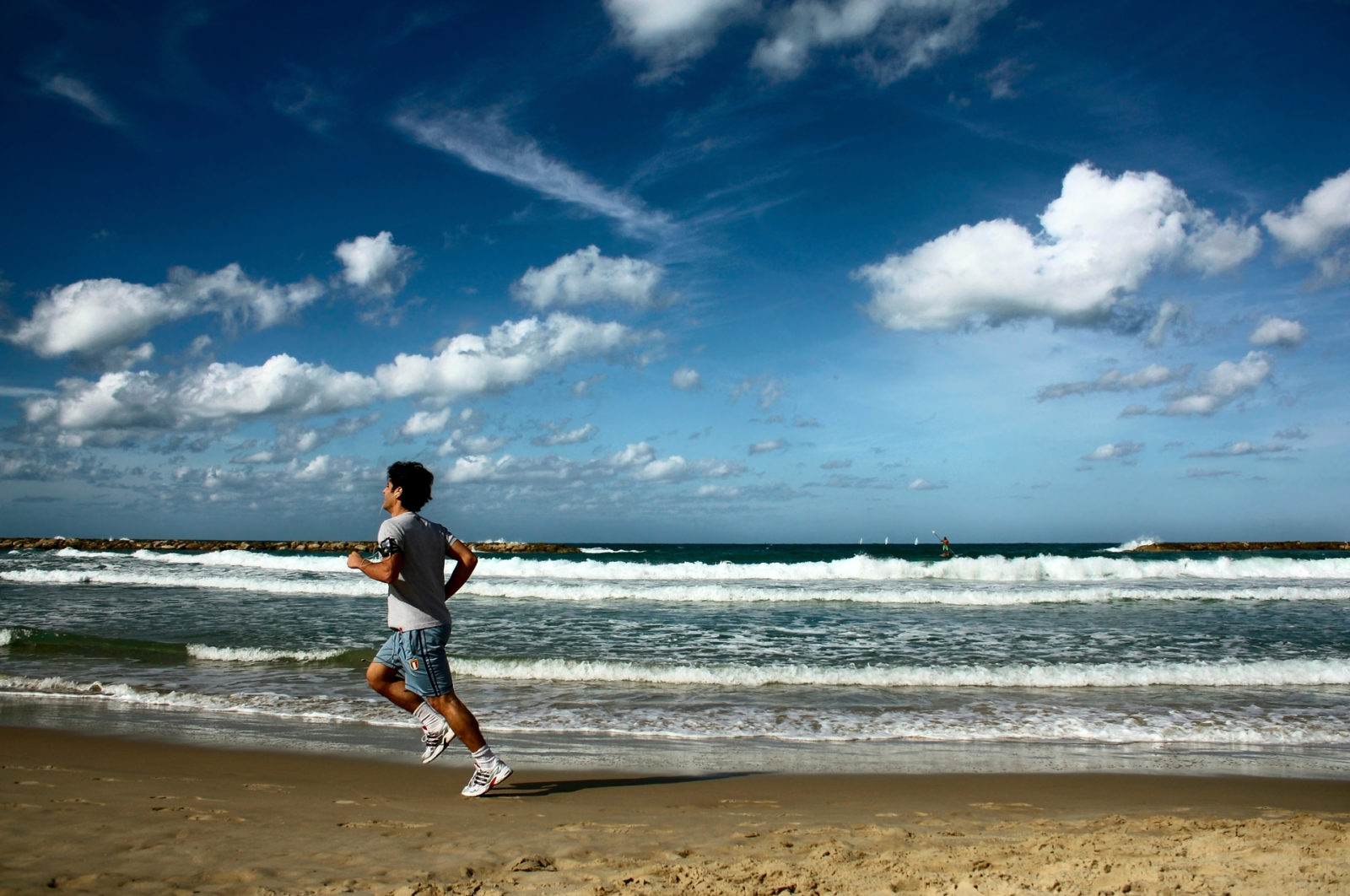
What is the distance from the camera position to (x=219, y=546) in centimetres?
8431

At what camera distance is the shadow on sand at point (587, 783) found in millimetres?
5516

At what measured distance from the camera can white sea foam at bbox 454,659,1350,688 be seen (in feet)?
34.3

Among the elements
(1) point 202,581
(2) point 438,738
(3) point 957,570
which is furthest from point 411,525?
(3) point 957,570

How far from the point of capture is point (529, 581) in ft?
89.9

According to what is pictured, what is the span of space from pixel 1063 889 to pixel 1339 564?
3954cm

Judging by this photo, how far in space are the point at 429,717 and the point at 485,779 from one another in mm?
600

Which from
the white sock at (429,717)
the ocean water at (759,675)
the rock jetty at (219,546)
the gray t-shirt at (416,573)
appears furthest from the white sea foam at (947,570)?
the rock jetty at (219,546)

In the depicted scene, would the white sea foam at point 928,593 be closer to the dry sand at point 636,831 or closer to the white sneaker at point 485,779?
the dry sand at point 636,831

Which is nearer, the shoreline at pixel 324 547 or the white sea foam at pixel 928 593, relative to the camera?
the white sea foam at pixel 928 593

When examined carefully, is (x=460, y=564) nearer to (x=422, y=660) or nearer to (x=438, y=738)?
(x=422, y=660)

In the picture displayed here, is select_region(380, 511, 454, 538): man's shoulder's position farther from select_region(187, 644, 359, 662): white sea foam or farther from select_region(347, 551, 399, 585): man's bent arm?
select_region(187, 644, 359, 662): white sea foam

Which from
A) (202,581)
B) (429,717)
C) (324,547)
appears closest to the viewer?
(429,717)

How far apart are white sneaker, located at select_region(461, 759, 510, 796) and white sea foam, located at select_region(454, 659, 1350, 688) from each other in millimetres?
5358

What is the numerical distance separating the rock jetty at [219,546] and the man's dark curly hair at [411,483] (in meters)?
72.7
